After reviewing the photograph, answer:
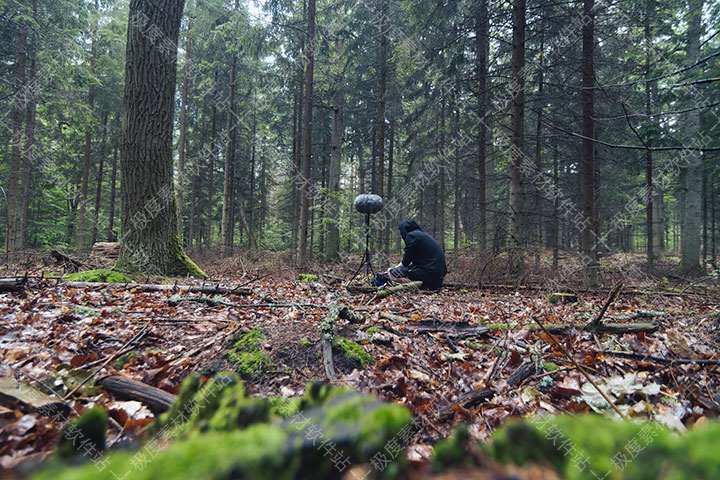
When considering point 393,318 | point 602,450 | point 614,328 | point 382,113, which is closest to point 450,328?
point 393,318

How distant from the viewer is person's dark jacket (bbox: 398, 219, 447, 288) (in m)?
→ 6.86

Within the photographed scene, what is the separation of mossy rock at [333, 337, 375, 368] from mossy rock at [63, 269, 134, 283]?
4185 mm

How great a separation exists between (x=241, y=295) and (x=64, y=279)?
98.4 inches

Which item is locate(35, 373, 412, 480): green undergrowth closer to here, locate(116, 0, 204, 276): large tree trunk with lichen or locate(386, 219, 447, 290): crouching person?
locate(116, 0, 204, 276): large tree trunk with lichen

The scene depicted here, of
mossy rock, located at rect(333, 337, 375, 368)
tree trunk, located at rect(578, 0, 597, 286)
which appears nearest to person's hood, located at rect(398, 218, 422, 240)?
tree trunk, located at rect(578, 0, 597, 286)

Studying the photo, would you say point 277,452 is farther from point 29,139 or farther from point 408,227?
point 29,139

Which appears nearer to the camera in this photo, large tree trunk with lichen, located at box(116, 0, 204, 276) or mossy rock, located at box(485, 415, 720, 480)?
mossy rock, located at box(485, 415, 720, 480)

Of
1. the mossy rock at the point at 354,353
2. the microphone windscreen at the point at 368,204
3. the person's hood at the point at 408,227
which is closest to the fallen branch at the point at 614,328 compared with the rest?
the mossy rock at the point at 354,353

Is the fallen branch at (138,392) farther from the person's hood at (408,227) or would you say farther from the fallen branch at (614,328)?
the person's hood at (408,227)

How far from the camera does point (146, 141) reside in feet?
17.8

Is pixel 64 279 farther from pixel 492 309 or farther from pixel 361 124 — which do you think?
pixel 361 124

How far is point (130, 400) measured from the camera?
1.56 meters

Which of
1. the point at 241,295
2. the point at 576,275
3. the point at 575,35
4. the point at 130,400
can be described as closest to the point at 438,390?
the point at 130,400

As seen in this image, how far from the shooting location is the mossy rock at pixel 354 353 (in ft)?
7.65
